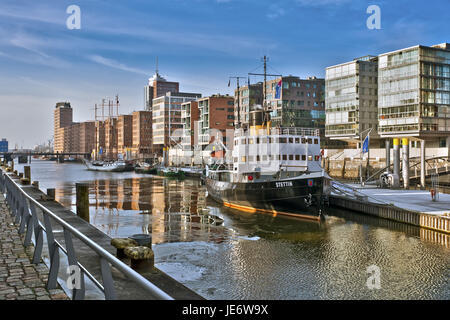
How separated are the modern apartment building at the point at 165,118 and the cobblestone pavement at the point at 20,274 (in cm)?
16350

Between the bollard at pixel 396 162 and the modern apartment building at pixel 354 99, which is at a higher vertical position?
the modern apartment building at pixel 354 99

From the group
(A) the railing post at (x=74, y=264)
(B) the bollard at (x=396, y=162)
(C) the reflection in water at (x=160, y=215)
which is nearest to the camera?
(A) the railing post at (x=74, y=264)

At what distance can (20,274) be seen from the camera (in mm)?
9070

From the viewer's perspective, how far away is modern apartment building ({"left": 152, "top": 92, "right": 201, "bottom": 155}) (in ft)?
590

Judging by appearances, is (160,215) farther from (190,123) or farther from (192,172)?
(190,123)

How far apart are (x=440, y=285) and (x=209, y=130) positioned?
12137 cm

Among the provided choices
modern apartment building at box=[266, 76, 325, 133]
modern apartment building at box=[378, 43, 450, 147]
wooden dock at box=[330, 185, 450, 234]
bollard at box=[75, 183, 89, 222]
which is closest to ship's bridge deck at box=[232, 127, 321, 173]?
wooden dock at box=[330, 185, 450, 234]

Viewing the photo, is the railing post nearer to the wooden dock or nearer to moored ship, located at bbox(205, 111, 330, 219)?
the wooden dock

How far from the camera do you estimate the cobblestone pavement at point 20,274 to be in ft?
25.4

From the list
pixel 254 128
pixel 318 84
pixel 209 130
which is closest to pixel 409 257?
pixel 254 128

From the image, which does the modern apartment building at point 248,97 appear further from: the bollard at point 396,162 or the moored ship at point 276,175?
the moored ship at point 276,175

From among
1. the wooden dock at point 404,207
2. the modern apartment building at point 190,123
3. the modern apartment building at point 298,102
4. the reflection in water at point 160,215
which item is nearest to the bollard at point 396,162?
the wooden dock at point 404,207

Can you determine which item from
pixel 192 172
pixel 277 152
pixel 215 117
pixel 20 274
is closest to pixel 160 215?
pixel 277 152

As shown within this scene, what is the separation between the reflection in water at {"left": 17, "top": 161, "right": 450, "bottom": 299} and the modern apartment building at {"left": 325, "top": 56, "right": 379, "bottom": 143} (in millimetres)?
56440
